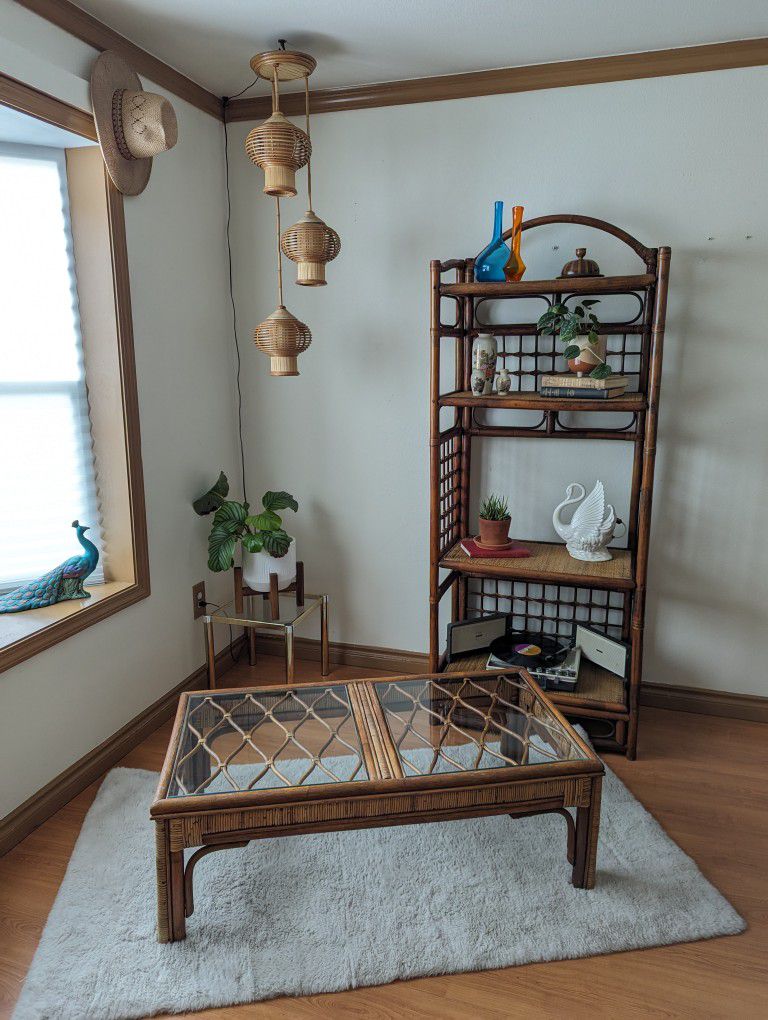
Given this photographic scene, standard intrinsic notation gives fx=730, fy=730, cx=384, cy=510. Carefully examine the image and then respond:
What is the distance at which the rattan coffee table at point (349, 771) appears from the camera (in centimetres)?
166

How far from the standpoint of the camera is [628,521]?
2.80m

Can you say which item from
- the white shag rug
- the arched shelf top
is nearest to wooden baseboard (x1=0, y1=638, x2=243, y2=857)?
the white shag rug

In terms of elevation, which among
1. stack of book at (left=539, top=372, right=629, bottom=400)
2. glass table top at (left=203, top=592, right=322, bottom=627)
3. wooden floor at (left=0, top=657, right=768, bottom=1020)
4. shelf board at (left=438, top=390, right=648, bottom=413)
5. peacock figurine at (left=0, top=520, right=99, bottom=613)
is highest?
stack of book at (left=539, top=372, right=629, bottom=400)

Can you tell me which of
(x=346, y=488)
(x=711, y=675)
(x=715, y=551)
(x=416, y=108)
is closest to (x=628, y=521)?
(x=715, y=551)

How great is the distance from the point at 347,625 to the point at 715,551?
1.56m

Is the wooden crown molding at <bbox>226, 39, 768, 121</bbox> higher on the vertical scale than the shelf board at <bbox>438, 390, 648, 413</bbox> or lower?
higher

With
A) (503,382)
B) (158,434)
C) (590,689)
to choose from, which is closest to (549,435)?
(503,382)

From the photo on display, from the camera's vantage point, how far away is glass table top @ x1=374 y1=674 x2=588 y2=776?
70.6 inches

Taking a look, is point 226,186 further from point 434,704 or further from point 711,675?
point 711,675

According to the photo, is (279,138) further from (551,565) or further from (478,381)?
(551,565)

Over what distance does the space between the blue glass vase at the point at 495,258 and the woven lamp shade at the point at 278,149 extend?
70 cm

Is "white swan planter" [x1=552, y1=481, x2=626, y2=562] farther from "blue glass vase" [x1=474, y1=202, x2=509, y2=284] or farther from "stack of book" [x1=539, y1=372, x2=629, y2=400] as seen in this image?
"blue glass vase" [x1=474, y1=202, x2=509, y2=284]

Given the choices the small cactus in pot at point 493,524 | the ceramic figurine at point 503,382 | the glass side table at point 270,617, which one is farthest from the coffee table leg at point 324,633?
the ceramic figurine at point 503,382

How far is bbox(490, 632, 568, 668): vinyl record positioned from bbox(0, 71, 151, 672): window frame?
135 cm
